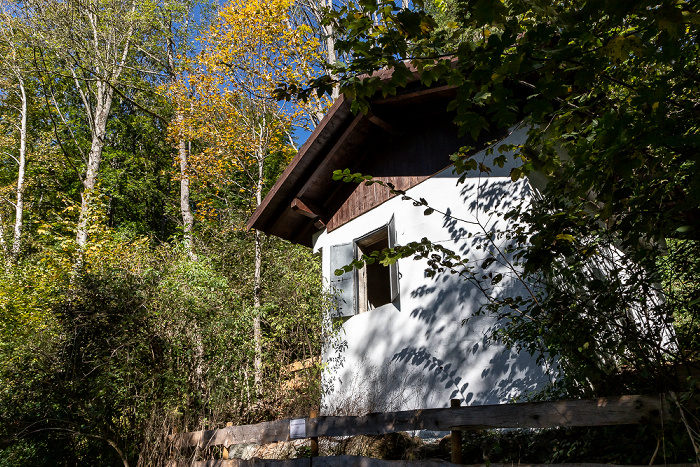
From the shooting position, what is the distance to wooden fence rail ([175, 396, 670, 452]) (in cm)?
329

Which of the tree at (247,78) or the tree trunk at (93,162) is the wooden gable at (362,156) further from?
the tree trunk at (93,162)

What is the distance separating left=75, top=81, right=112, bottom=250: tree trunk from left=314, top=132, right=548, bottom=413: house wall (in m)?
9.29

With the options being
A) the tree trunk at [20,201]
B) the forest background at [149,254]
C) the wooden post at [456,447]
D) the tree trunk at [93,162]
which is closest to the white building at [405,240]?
the forest background at [149,254]

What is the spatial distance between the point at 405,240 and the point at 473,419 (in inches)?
146

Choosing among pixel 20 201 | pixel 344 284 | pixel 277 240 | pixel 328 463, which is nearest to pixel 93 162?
pixel 20 201

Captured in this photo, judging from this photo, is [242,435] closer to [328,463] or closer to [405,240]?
[328,463]

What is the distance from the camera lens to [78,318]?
733 cm

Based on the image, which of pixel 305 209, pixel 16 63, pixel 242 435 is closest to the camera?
pixel 242 435

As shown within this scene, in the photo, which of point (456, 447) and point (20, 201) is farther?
point (20, 201)

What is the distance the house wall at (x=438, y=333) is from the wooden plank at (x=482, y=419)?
1.54m

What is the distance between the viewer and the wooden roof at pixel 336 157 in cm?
788

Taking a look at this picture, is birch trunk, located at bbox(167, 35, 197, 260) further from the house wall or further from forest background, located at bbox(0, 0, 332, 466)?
the house wall

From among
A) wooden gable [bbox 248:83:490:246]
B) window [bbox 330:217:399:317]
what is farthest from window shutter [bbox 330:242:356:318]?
wooden gable [bbox 248:83:490:246]

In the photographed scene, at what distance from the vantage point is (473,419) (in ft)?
13.9
